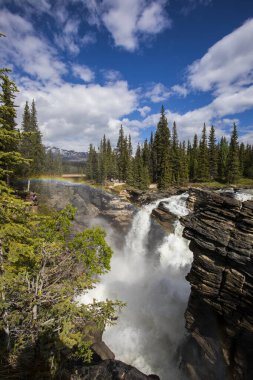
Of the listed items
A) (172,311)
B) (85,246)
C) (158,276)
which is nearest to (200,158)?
(158,276)

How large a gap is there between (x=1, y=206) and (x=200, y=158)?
214 feet

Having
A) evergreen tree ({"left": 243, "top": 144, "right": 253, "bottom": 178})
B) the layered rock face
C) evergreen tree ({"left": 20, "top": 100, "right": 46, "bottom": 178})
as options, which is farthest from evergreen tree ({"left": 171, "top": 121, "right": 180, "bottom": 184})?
the layered rock face

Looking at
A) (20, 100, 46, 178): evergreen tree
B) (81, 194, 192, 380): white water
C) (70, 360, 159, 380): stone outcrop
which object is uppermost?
(20, 100, 46, 178): evergreen tree

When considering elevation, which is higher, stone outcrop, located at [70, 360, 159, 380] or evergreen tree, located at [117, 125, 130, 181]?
evergreen tree, located at [117, 125, 130, 181]

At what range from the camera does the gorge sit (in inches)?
580

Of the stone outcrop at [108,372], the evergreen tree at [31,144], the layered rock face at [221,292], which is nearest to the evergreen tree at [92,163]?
the evergreen tree at [31,144]

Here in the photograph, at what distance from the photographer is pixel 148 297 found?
26328 mm

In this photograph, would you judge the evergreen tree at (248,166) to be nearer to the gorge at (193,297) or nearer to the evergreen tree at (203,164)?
the evergreen tree at (203,164)

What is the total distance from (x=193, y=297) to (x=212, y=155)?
6158 cm

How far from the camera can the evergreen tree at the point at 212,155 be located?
7231cm

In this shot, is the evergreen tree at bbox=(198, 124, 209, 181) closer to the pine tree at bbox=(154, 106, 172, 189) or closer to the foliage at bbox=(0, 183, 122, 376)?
the pine tree at bbox=(154, 106, 172, 189)

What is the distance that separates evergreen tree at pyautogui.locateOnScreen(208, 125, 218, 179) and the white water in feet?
130

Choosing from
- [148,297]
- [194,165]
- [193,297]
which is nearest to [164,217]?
[148,297]

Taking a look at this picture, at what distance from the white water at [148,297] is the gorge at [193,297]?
8 centimetres
